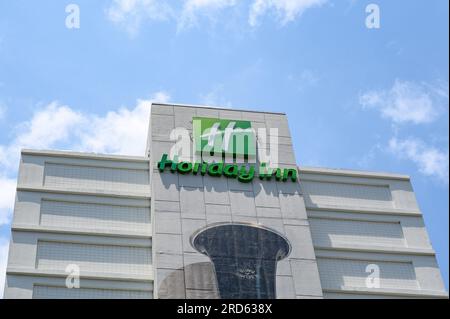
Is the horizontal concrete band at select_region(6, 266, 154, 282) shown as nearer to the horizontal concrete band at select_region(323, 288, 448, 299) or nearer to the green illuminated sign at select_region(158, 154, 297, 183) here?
the green illuminated sign at select_region(158, 154, 297, 183)

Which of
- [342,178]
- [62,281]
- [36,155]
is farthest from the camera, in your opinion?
[342,178]

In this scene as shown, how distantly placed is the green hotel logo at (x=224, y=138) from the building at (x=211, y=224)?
0.20ft

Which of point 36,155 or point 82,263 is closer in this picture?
point 82,263

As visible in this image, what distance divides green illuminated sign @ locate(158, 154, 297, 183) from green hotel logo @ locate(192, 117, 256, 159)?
851mm

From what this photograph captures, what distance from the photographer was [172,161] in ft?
110

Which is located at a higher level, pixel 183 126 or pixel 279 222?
pixel 183 126

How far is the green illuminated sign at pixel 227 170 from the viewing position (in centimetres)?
3344

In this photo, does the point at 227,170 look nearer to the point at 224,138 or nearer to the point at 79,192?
the point at 224,138

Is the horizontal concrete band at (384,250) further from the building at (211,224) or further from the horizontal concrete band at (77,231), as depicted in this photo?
the horizontal concrete band at (77,231)

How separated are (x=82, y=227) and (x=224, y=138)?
27.3 ft

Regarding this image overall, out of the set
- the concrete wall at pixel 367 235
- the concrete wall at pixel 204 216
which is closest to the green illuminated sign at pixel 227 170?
the concrete wall at pixel 204 216
